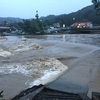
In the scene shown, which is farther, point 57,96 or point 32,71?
point 32,71

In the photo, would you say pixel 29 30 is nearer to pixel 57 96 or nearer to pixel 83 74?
pixel 83 74

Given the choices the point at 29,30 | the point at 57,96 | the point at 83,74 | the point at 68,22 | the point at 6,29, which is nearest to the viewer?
the point at 57,96

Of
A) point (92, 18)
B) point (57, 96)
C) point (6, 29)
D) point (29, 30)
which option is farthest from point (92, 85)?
point (92, 18)

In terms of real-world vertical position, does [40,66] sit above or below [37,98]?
below

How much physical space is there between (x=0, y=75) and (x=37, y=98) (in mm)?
5265

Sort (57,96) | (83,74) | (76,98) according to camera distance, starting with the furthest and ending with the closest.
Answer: (83,74)
(57,96)
(76,98)

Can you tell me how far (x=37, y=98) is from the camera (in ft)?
15.2

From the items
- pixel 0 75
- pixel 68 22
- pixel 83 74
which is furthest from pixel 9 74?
pixel 68 22

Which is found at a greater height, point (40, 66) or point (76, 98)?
point (76, 98)

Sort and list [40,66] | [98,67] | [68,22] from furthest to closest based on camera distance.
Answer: [68,22] < [40,66] < [98,67]

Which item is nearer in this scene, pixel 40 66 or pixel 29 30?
pixel 40 66

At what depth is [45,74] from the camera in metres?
9.41

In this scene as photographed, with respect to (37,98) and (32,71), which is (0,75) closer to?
(32,71)

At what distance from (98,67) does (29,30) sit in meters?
51.6
